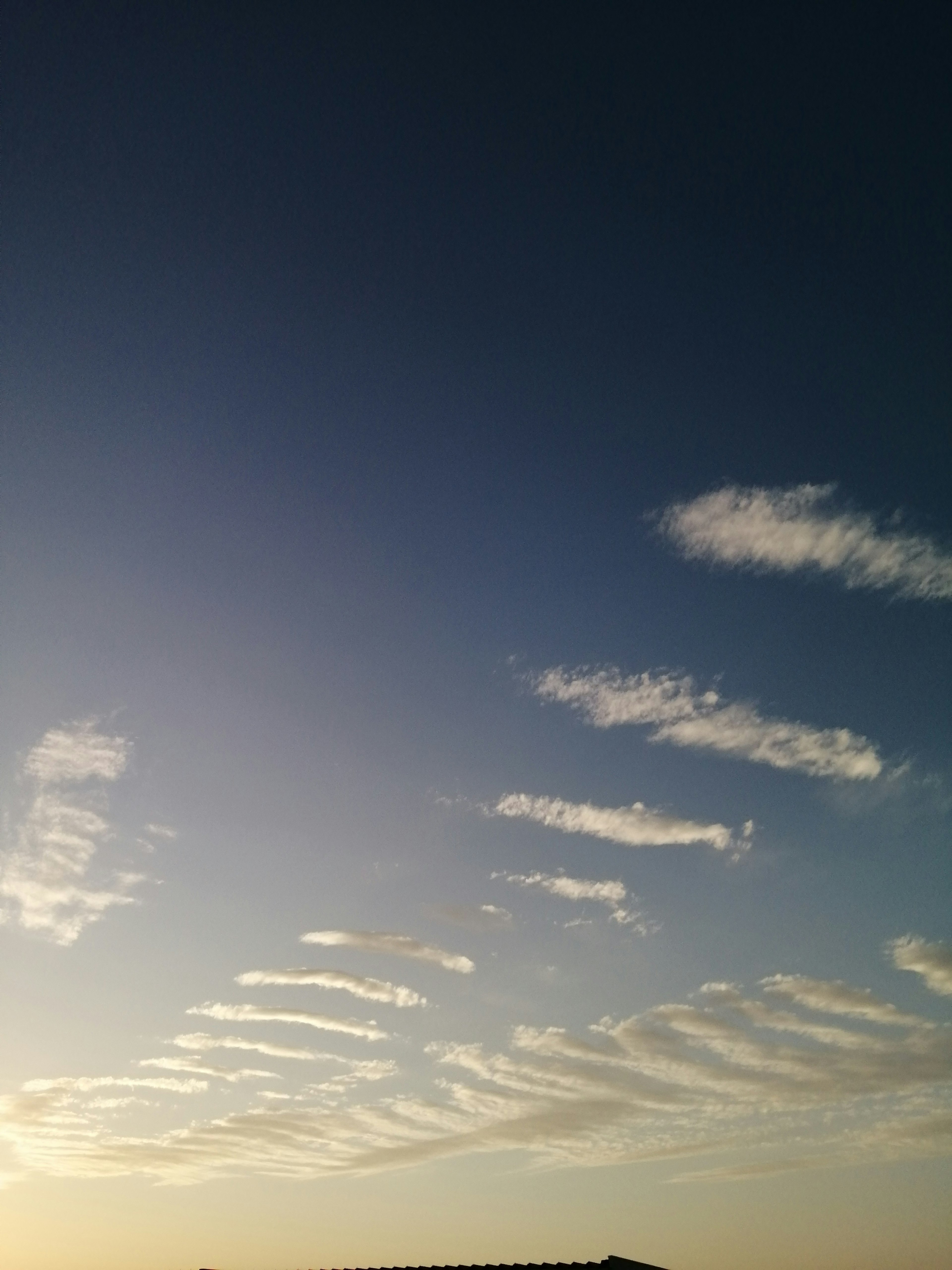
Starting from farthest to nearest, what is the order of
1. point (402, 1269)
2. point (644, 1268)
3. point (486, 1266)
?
point (402, 1269)
point (486, 1266)
point (644, 1268)

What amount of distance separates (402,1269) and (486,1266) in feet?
27.8

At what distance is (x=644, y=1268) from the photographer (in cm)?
5169

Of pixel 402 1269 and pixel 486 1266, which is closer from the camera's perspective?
pixel 486 1266

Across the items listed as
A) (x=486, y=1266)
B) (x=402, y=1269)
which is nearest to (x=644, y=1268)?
(x=486, y=1266)

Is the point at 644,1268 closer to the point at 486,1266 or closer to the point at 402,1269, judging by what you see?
the point at 486,1266

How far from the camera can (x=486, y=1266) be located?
5669 centimetres

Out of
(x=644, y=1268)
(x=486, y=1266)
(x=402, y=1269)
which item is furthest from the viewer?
(x=402, y=1269)

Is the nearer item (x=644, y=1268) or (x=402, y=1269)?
(x=644, y=1268)

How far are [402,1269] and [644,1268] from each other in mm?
20408

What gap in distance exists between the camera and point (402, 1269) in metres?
60.9

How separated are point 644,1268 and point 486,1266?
1201 centimetres
